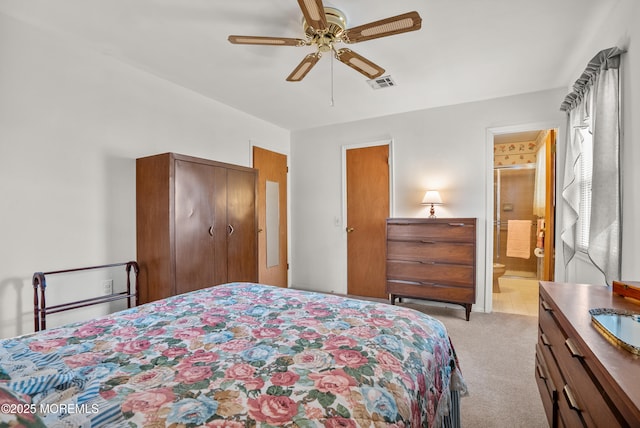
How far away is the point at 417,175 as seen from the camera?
12.8 feet

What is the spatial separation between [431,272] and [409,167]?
139 centimetres

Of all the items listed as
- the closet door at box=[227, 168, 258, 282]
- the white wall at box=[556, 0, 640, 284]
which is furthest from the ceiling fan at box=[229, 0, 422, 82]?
the closet door at box=[227, 168, 258, 282]

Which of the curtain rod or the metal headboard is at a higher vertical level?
the curtain rod

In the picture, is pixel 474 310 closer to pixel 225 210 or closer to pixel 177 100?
pixel 225 210

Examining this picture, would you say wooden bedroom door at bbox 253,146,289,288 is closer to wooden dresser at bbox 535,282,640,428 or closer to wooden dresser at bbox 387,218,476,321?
wooden dresser at bbox 387,218,476,321

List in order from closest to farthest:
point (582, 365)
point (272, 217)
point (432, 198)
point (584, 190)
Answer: point (582, 365)
point (584, 190)
point (432, 198)
point (272, 217)

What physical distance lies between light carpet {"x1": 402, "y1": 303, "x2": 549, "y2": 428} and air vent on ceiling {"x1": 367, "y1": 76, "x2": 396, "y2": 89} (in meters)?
2.56

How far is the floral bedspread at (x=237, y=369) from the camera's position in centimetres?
70

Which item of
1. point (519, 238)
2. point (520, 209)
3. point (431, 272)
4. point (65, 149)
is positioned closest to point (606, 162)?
point (431, 272)

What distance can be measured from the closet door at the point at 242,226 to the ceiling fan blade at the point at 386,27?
1807 millimetres

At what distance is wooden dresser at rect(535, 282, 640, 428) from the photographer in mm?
650

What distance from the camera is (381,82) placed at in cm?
304

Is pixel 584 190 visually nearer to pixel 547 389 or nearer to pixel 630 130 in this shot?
pixel 630 130

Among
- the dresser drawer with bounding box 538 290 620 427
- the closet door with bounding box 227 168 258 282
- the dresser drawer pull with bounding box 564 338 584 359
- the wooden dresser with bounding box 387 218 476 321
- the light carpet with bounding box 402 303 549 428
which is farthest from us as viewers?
the wooden dresser with bounding box 387 218 476 321
